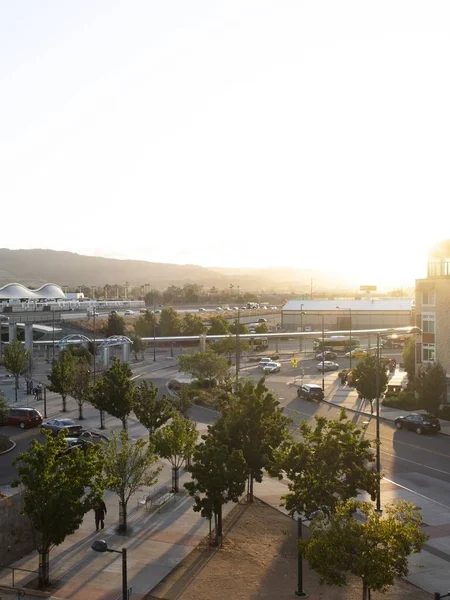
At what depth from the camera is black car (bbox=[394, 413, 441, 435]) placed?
37375 mm

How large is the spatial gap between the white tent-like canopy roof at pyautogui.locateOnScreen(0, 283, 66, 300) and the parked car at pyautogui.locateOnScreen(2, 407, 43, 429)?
128 meters

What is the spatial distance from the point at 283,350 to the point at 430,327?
43009 mm

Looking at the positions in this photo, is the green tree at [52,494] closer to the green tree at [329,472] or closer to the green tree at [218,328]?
the green tree at [329,472]

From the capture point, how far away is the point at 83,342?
73812 millimetres

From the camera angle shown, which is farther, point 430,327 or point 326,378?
point 326,378

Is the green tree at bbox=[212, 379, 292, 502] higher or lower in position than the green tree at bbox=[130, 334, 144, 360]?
higher

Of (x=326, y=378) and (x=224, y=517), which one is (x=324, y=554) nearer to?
(x=224, y=517)

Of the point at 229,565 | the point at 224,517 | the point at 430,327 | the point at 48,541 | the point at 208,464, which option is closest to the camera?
the point at 48,541

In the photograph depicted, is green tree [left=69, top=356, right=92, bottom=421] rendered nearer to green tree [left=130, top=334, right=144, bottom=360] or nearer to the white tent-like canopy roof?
green tree [left=130, top=334, right=144, bottom=360]

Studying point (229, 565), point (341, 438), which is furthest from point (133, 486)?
point (341, 438)

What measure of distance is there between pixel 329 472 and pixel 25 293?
6619 inches

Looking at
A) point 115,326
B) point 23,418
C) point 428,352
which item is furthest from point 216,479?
point 115,326

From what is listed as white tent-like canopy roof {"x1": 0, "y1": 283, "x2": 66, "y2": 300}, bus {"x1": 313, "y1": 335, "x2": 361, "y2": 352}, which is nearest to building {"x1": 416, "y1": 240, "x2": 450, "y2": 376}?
bus {"x1": 313, "y1": 335, "x2": 361, "y2": 352}

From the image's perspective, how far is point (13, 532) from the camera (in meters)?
19.3
